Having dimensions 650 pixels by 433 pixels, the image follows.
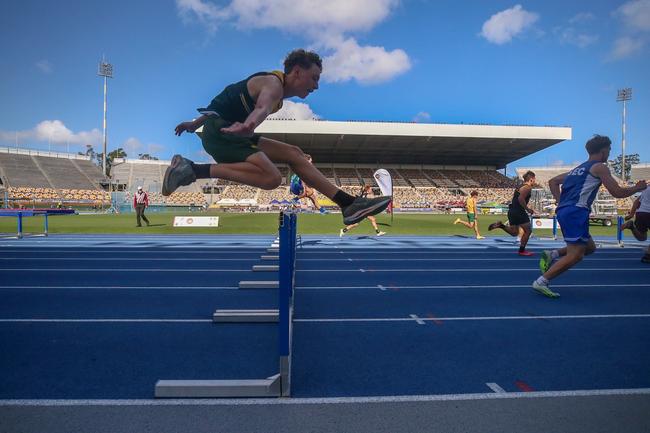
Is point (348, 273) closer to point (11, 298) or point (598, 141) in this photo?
point (598, 141)

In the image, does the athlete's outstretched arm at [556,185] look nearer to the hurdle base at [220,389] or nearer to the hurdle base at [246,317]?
the hurdle base at [246,317]

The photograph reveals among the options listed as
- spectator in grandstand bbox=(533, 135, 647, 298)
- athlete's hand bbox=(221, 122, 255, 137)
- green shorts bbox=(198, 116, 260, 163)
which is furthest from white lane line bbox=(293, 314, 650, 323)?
athlete's hand bbox=(221, 122, 255, 137)

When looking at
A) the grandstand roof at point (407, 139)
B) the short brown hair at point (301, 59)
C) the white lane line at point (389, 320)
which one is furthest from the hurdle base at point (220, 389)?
the grandstand roof at point (407, 139)

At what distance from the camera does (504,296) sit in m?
5.66

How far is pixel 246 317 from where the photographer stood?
4246 millimetres

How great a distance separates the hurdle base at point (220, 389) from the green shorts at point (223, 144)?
4.68ft

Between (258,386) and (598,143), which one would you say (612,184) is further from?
(258,386)

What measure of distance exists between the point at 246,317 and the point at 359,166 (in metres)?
54.2

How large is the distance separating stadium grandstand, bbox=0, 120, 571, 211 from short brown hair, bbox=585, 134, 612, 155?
3450 cm

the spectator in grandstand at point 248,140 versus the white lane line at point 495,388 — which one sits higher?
the spectator in grandstand at point 248,140

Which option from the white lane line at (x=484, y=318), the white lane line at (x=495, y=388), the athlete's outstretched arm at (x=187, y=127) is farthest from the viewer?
the white lane line at (x=484, y=318)

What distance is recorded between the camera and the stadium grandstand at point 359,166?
147 feet

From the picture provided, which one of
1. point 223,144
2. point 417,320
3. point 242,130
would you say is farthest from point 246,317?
point 242,130

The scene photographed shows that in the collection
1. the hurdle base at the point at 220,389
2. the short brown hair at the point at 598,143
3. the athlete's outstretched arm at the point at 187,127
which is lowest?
the hurdle base at the point at 220,389
